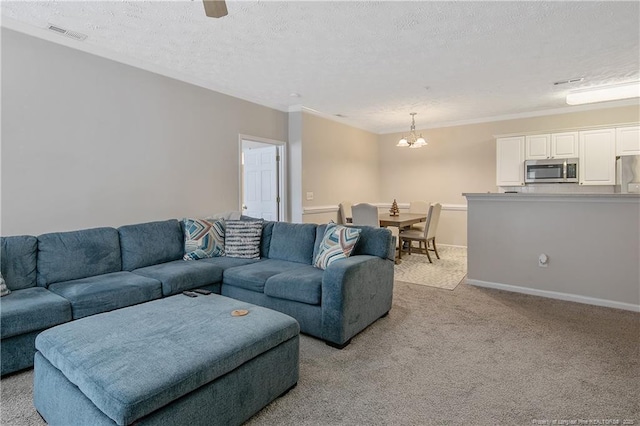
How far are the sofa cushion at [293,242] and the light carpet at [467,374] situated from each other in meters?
0.97

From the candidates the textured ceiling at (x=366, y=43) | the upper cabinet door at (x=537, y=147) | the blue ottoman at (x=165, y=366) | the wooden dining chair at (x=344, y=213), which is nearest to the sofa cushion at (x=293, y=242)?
the blue ottoman at (x=165, y=366)

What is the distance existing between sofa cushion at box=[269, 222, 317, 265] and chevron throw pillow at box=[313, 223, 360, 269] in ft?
1.07

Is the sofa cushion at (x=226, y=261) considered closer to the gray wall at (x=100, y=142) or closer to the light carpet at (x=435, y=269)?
the gray wall at (x=100, y=142)

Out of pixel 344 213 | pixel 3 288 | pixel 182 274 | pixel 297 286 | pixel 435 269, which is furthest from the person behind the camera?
pixel 344 213

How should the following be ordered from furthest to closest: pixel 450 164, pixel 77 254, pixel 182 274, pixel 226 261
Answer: pixel 450 164
pixel 226 261
pixel 182 274
pixel 77 254

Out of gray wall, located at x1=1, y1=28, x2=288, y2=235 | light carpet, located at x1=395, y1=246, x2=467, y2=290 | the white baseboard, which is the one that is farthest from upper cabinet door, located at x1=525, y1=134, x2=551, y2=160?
gray wall, located at x1=1, y1=28, x2=288, y2=235

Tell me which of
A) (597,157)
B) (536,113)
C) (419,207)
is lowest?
(419,207)

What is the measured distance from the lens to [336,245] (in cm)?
302

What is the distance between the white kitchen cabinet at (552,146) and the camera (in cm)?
524

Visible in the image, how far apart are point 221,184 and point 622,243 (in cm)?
456

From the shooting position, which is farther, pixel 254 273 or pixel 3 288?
pixel 254 273

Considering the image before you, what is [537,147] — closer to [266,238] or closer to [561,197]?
[561,197]

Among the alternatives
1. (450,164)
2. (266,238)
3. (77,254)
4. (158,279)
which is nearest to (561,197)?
(266,238)

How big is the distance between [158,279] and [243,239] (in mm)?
1058
